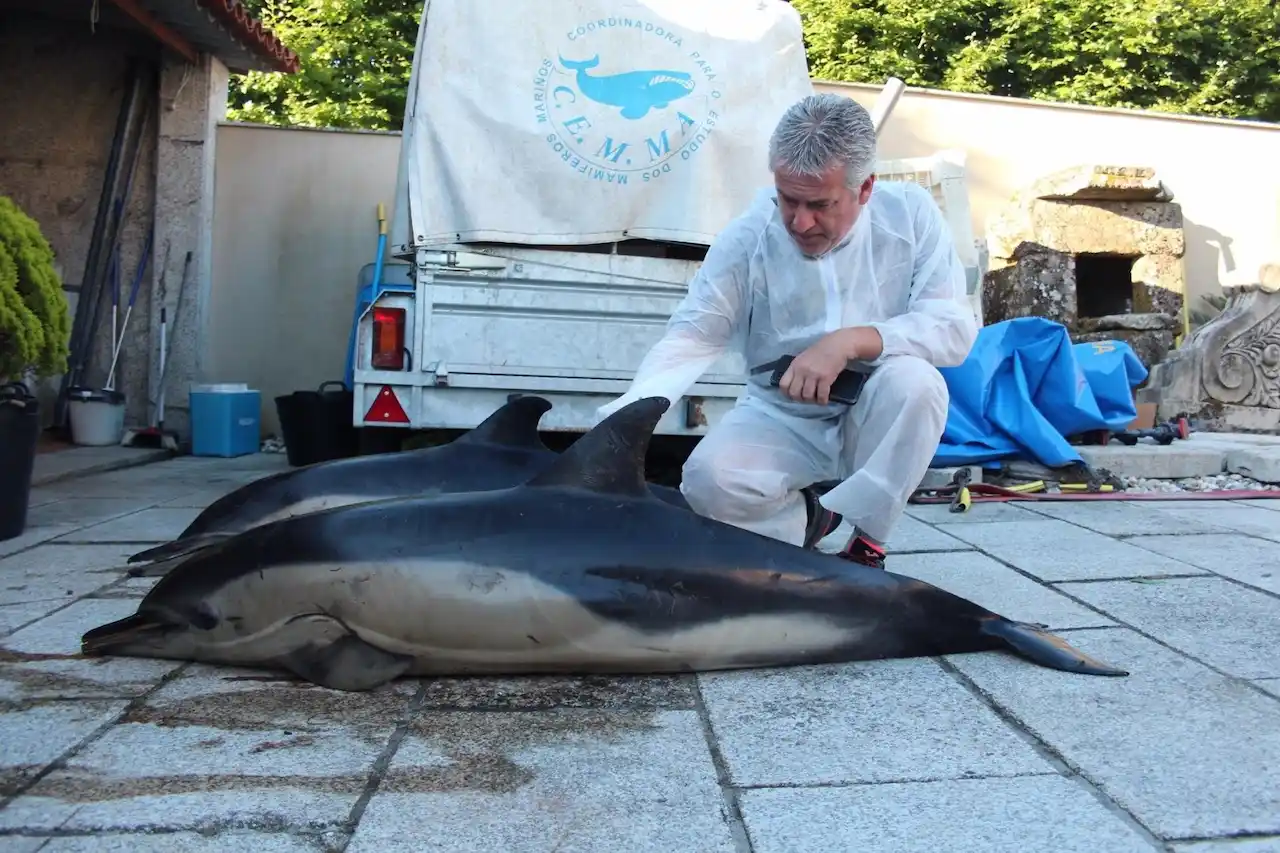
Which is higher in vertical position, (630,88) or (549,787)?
(630,88)

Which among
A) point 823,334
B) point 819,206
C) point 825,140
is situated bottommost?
point 823,334

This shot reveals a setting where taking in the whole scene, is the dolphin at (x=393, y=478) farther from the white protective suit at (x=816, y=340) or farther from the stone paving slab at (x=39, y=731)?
the stone paving slab at (x=39, y=731)

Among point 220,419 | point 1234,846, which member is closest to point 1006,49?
point 220,419

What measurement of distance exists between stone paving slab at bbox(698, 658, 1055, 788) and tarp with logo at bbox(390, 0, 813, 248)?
343cm

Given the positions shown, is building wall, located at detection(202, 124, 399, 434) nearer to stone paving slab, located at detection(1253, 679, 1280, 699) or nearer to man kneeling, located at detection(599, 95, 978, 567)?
man kneeling, located at detection(599, 95, 978, 567)

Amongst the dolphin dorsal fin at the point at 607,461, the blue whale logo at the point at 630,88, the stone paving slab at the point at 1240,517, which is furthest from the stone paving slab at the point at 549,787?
the blue whale logo at the point at 630,88

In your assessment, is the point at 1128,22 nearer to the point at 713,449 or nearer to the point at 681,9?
the point at 681,9

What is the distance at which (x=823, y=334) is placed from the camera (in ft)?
10.4

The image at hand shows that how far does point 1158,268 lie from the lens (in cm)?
1012

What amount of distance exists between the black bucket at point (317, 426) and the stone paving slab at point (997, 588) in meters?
3.97

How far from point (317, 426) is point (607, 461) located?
4614 millimetres

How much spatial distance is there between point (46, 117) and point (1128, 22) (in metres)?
15.4

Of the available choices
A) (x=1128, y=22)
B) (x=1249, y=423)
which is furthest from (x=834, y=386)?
(x=1128, y=22)

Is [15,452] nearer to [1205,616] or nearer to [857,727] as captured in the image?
[857,727]
